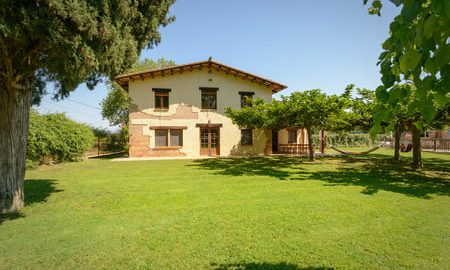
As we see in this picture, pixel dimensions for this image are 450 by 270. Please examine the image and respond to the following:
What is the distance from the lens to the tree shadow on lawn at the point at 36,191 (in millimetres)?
4922

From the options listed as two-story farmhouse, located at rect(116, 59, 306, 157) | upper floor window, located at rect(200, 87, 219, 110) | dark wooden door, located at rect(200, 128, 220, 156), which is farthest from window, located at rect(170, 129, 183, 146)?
upper floor window, located at rect(200, 87, 219, 110)

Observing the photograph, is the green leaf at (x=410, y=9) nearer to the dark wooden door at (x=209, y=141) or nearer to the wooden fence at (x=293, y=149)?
the dark wooden door at (x=209, y=141)

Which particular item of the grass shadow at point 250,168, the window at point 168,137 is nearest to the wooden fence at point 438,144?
the grass shadow at point 250,168

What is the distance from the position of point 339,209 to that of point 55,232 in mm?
5484

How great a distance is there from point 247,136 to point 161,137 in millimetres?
6853

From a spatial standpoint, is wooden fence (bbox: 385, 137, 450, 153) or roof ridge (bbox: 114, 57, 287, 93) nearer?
roof ridge (bbox: 114, 57, 287, 93)

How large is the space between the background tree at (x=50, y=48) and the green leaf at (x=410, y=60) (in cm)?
485

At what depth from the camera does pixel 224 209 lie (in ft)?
17.1

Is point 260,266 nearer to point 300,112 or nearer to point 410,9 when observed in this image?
point 410,9

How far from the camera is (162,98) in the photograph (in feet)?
59.5

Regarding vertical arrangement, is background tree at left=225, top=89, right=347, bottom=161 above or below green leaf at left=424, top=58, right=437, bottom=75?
above

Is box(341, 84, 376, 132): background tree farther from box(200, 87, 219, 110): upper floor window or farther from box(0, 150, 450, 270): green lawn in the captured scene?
box(200, 87, 219, 110): upper floor window

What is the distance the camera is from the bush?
12.3 meters

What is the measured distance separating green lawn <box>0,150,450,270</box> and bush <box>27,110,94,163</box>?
620cm
